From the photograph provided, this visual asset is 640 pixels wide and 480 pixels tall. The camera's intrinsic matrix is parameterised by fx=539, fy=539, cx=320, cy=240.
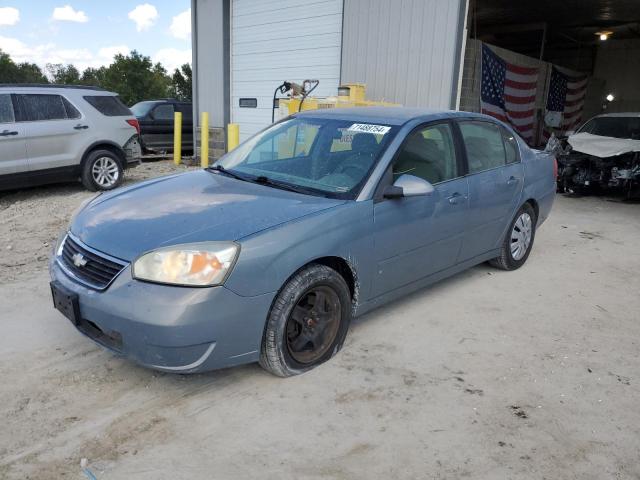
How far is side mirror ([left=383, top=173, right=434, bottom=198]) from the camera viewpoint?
353 cm

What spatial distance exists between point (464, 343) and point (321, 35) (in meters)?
8.27

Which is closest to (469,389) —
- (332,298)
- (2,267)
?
(332,298)

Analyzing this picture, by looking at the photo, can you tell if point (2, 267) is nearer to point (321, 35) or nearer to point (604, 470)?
point (604, 470)

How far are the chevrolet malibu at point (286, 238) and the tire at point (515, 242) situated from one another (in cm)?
30

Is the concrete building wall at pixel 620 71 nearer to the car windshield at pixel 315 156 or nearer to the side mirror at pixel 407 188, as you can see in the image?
the car windshield at pixel 315 156

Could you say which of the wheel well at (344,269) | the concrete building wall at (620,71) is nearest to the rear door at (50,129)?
the wheel well at (344,269)

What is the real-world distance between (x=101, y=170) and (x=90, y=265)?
6.18 metres

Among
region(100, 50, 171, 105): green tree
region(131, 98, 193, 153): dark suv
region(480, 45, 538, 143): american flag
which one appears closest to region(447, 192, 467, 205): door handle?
region(480, 45, 538, 143): american flag

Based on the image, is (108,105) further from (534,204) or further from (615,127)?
(615,127)

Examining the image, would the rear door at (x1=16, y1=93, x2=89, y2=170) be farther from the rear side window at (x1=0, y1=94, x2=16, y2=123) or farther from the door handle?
the door handle

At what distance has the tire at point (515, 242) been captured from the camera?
5141mm

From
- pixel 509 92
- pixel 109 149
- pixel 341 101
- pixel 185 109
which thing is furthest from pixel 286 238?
pixel 185 109

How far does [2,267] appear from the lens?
16.6ft

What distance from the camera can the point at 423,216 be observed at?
3.85 meters
